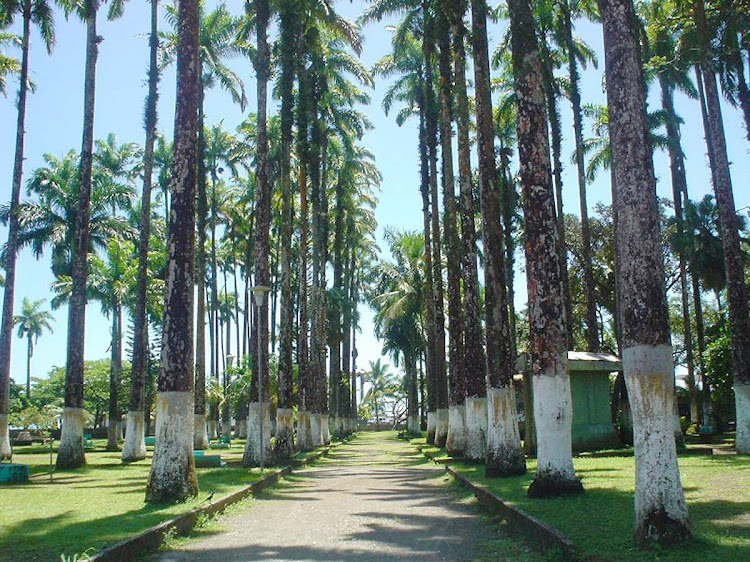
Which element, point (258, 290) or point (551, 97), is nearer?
point (258, 290)

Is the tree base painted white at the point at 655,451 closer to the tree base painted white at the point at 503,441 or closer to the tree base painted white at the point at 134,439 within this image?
the tree base painted white at the point at 503,441

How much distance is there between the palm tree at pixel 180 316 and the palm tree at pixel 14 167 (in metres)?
16.1

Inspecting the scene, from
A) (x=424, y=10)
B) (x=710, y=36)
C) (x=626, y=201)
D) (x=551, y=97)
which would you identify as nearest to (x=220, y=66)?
(x=424, y=10)

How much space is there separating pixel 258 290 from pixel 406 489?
7.44 meters

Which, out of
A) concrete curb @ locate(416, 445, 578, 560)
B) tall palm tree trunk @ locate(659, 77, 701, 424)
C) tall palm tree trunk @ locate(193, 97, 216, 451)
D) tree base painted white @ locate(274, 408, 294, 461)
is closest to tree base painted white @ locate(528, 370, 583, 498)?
concrete curb @ locate(416, 445, 578, 560)

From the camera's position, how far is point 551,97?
31141mm

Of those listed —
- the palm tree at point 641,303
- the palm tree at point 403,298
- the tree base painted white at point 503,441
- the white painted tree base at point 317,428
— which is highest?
the palm tree at point 403,298

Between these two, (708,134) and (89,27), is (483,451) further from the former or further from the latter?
(89,27)

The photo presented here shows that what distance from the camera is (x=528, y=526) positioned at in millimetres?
9172

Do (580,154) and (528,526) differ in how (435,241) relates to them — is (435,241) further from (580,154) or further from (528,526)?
(528,526)

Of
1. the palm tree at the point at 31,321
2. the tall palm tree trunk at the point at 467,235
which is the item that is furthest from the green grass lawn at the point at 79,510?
the palm tree at the point at 31,321

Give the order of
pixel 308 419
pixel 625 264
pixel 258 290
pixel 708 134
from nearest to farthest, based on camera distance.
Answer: pixel 625 264 < pixel 258 290 < pixel 708 134 < pixel 308 419

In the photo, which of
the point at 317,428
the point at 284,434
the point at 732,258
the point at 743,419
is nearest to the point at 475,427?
the point at 743,419

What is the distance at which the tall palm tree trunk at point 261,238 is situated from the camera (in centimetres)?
2198
